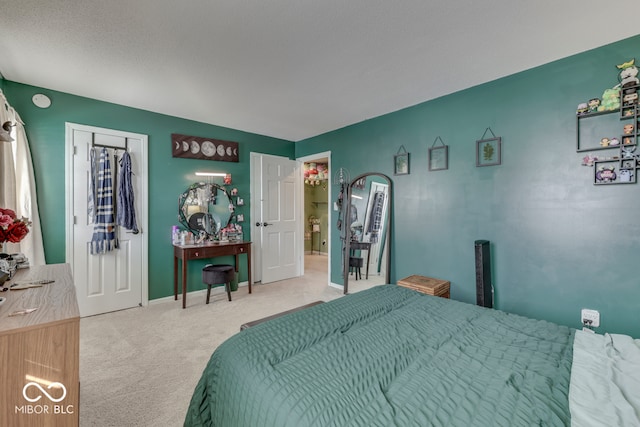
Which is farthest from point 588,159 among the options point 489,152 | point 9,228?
point 9,228

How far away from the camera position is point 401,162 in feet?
11.1

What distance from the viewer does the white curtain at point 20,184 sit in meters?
2.15

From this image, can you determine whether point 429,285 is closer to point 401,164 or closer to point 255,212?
point 401,164

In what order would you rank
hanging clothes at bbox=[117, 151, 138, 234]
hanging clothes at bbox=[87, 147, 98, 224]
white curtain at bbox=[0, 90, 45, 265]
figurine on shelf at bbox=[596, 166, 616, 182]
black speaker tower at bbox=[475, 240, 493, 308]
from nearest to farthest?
figurine on shelf at bbox=[596, 166, 616, 182] → white curtain at bbox=[0, 90, 45, 265] → black speaker tower at bbox=[475, 240, 493, 308] → hanging clothes at bbox=[87, 147, 98, 224] → hanging clothes at bbox=[117, 151, 138, 234]

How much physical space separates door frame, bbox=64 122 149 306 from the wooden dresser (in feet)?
7.60

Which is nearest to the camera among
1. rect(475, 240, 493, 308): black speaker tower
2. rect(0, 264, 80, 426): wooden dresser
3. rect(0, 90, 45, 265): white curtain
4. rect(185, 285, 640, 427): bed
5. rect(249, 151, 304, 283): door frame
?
rect(185, 285, 640, 427): bed

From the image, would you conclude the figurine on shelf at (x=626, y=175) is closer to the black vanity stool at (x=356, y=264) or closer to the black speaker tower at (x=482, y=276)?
the black speaker tower at (x=482, y=276)

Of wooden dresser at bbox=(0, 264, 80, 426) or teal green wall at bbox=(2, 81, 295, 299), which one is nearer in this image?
wooden dresser at bbox=(0, 264, 80, 426)

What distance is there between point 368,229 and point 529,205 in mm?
1780

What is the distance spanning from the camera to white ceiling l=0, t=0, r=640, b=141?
169 centimetres

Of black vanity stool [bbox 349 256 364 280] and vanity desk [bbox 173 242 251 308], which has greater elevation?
vanity desk [bbox 173 242 251 308]

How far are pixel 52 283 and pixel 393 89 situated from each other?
315 cm

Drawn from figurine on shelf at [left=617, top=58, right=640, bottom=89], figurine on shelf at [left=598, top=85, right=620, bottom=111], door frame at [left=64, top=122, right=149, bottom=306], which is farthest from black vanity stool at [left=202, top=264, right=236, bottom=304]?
figurine on shelf at [left=617, top=58, right=640, bottom=89]

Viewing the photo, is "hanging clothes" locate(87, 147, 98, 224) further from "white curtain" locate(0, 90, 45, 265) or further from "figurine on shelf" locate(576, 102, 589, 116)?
"figurine on shelf" locate(576, 102, 589, 116)
